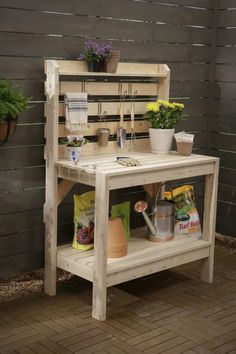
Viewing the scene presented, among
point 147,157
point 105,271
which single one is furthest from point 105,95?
point 105,271

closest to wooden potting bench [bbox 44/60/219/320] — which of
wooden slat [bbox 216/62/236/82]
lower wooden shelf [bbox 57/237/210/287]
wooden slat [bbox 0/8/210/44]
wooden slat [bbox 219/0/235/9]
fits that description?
lower wooden shelf [bbox 57/237/210/287]

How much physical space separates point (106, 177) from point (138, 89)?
103 cm

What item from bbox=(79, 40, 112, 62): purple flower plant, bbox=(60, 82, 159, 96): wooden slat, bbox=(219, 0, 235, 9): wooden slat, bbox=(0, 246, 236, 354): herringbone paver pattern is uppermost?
bbox=(219, 0, 235, 9): wooden slat

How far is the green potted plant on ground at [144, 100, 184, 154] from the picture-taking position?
12.1ft

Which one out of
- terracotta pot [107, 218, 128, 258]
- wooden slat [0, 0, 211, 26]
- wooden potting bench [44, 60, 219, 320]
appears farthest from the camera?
wooden slat [0, 0, 211, 26]

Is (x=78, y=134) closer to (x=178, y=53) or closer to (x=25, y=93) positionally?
(x=25, y=93)

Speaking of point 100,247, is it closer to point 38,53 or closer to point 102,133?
point 102,133

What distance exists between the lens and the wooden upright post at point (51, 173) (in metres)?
3.31

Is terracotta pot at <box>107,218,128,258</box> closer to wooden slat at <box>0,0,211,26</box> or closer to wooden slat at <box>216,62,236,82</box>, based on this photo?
wooden slat at <box>0,0,211,26</box>

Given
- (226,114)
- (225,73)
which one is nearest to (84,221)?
(226,114)

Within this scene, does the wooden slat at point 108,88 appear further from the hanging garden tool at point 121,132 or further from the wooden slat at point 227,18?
the wooden slat at point 227,18

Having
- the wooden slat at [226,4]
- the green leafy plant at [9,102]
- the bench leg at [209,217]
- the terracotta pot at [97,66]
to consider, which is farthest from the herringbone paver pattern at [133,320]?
the wooden slat at [226,4]

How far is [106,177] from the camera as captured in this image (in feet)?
10.00

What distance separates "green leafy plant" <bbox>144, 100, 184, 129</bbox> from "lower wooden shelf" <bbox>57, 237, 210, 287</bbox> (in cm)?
75
